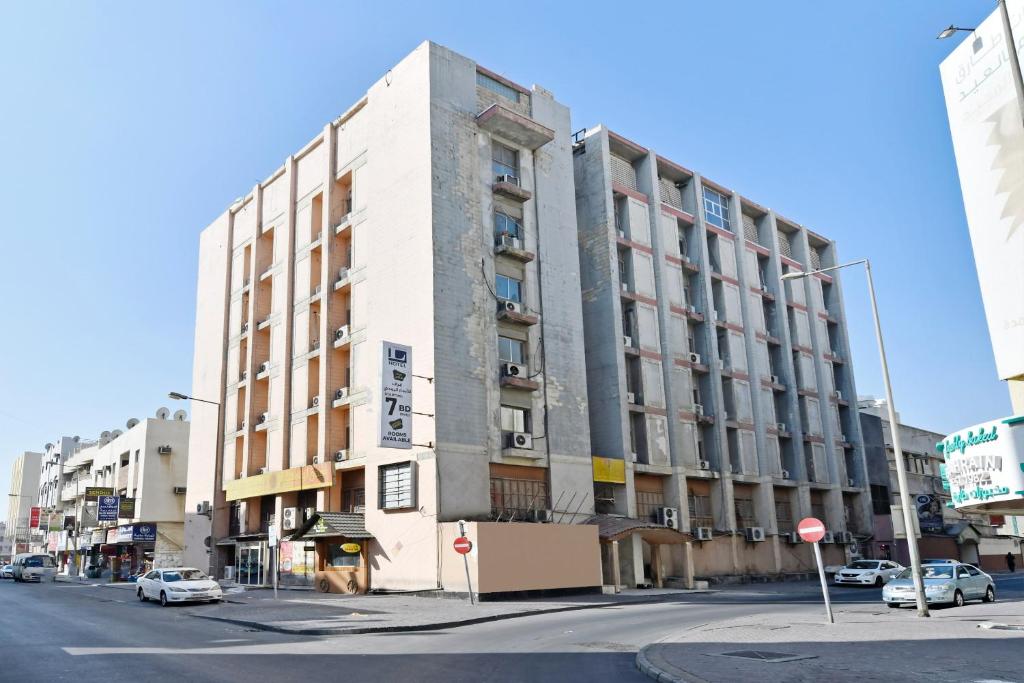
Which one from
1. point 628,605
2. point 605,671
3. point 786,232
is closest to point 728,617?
point 628,605

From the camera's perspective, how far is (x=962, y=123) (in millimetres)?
20156

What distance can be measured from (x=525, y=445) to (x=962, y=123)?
856 inches

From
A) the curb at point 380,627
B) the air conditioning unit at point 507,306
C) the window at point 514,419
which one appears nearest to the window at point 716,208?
the air conditioning unit at point 507,306

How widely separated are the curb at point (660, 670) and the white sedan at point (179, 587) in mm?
20960

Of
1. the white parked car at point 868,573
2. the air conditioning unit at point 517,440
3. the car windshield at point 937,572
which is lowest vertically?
the white parked car at point 868,573

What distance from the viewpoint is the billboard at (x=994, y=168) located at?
18.2 m

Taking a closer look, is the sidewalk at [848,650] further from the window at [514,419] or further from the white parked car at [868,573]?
the white parked car at [868,573]

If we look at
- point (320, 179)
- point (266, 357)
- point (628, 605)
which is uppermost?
point (320, 179)

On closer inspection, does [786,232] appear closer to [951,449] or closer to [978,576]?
[978,576]

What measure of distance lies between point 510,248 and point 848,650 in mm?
26933

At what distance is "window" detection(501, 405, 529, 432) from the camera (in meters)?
36.3

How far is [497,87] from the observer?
136 feet

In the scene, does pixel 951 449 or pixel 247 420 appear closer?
pixel 951 449

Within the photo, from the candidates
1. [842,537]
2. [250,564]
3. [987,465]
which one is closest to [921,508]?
[842,537]
